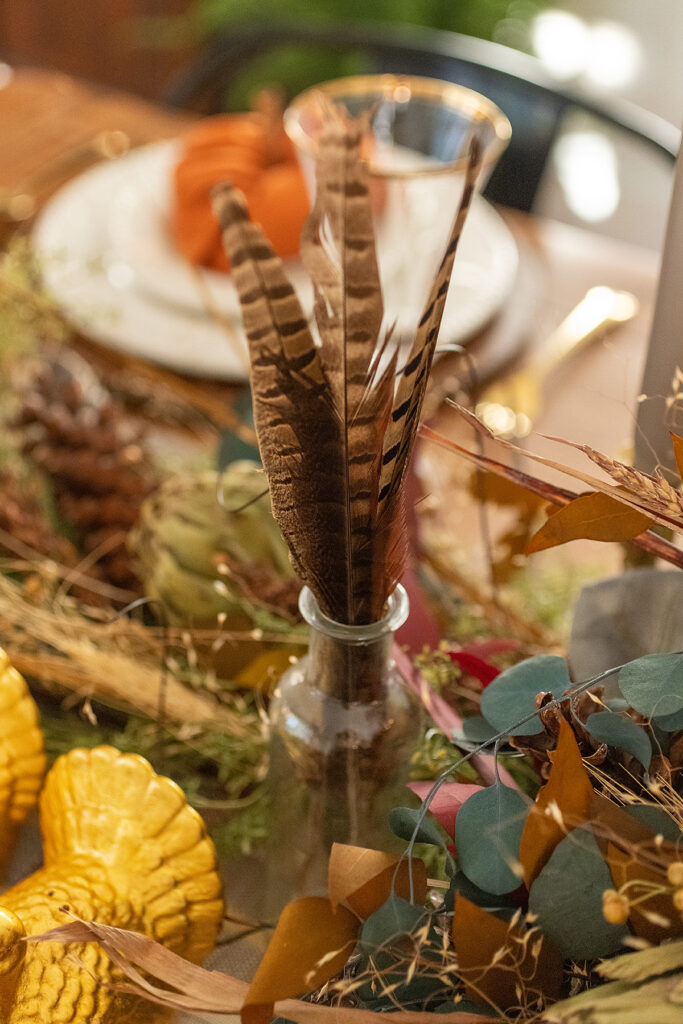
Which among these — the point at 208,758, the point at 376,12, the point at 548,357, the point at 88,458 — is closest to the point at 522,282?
the point at 548,357

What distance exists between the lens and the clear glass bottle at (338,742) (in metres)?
0.30

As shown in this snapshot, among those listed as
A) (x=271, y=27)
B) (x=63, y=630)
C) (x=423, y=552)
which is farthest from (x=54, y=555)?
(x=271, y=27)

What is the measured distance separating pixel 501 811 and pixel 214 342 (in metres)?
0.51

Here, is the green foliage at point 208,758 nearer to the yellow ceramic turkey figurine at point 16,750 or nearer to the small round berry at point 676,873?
the yellow ceramic turkey figurine at point 16,750

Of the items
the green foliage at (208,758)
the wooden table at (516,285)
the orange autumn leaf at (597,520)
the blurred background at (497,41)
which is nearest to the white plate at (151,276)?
the wooden table at (516,285)

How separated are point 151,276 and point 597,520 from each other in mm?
568

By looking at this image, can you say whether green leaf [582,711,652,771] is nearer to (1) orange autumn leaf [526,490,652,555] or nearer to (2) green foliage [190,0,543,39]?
(1) orange autumn leaf [526,490,652,555]

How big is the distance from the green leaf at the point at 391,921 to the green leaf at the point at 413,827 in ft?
0.06

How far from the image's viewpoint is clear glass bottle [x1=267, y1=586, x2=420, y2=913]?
0.30m

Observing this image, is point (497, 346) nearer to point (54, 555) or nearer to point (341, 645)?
point (54, 555)

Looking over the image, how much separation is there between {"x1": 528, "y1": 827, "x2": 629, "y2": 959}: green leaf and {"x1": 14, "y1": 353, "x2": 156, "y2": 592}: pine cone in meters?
0.31

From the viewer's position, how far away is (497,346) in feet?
2.38

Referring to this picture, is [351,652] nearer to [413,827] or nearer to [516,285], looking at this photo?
[413,827]

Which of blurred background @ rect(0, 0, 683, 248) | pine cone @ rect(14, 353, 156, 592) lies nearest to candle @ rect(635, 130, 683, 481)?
pine cone @ rect(14, 353, 156, 592)
